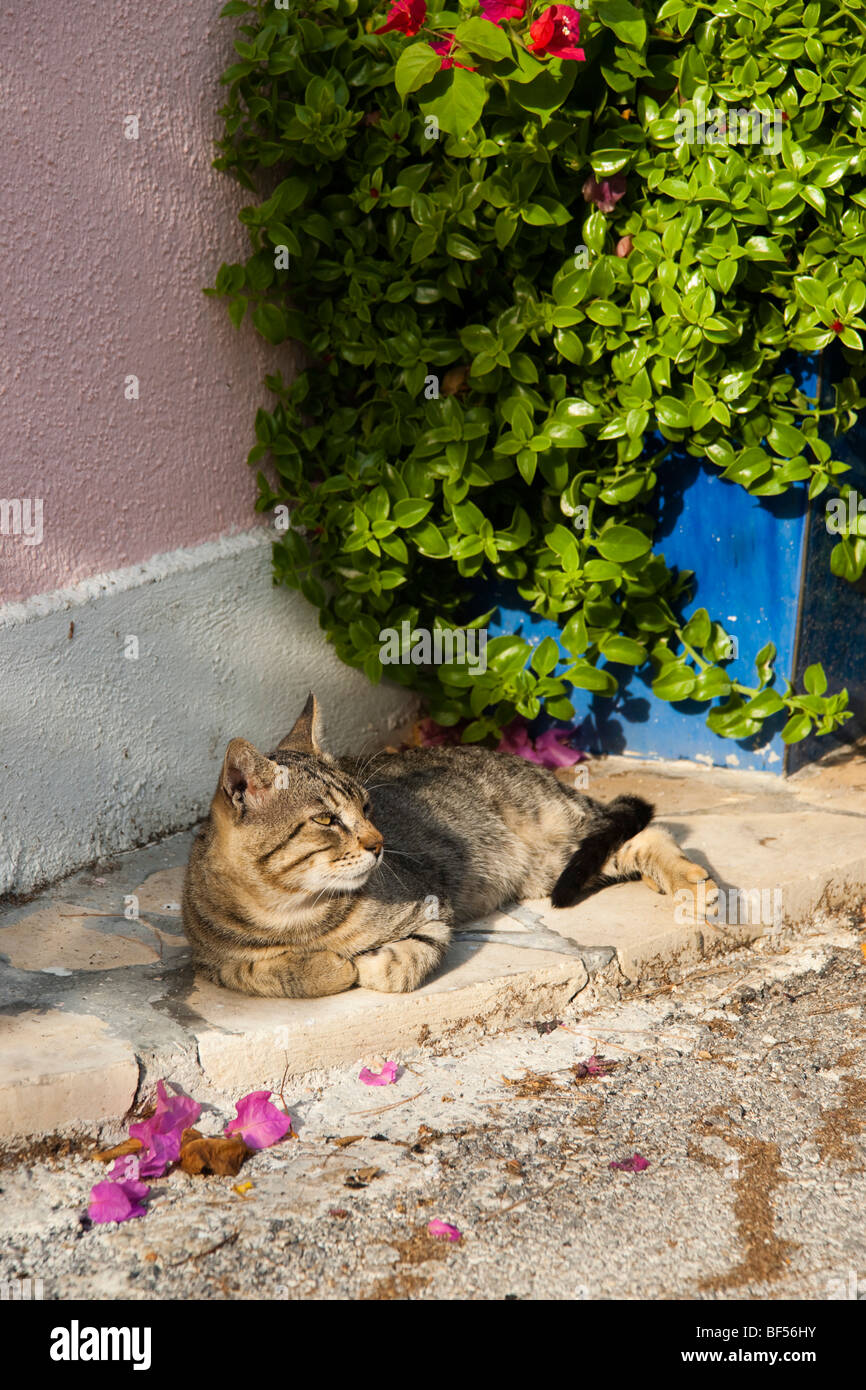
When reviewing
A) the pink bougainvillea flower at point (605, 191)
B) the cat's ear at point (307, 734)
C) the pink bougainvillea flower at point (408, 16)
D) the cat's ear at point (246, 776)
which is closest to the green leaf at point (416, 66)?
the pink bougainvillea flower at point (408, 16)

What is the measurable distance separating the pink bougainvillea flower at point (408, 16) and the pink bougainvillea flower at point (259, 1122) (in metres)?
3.30

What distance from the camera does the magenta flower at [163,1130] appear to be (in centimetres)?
283

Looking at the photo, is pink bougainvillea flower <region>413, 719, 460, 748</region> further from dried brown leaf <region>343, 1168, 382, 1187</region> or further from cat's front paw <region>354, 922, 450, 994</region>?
dried brown leaf <region>343, 1168, 382, 1187</region>

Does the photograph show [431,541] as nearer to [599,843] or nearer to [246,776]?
[599,843]

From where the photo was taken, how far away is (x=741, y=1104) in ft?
10.3

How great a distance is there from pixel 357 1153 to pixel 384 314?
3.04m

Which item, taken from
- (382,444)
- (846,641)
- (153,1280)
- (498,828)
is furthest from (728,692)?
(153,1280)

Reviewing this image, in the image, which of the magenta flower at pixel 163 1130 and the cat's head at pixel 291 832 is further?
the cat's head at pixel 291 832

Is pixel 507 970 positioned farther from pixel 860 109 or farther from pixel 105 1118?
pixel 860 109

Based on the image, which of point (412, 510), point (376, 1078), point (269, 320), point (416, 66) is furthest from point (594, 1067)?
point (416, 66)

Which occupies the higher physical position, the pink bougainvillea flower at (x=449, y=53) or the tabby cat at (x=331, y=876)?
the pink bougainvillea flower at (x=449, y=53)

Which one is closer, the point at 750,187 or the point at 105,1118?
the point at 105,1118

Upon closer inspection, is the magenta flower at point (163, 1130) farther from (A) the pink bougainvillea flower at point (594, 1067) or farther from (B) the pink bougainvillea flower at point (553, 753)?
(B) the pink bougainvillea flower at point (553, 753)

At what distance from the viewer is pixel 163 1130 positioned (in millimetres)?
2936
